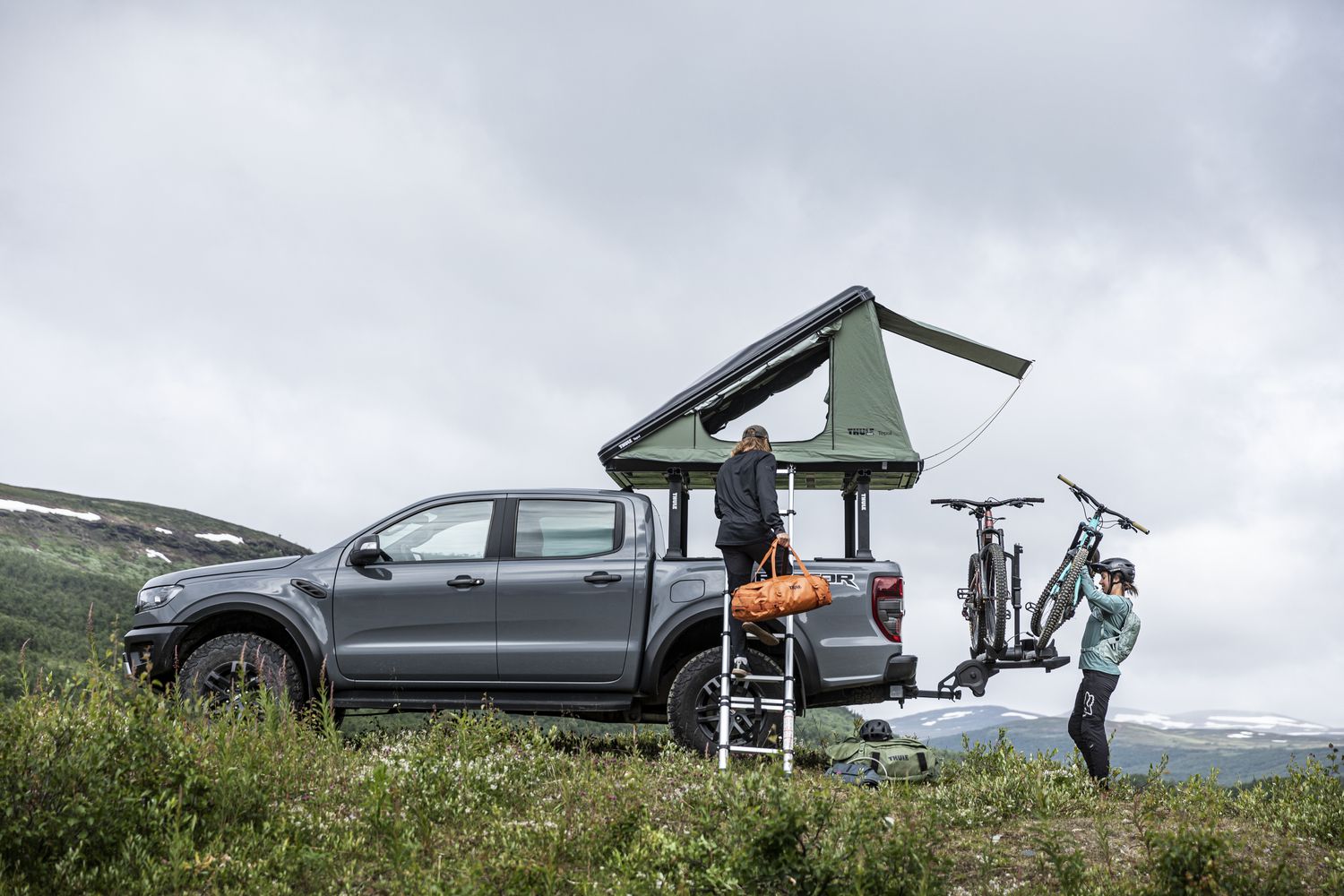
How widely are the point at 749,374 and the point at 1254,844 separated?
5.03 m

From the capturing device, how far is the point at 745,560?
826 centimetres

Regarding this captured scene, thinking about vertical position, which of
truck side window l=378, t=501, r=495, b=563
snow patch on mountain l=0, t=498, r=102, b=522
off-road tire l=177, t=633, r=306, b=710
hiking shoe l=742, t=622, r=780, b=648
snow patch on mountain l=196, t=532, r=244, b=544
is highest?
snow patch on mountain l=0, t=498, r=102, b=522

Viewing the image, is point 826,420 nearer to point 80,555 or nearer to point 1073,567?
point 1073,567

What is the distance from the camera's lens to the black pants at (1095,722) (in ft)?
27.2

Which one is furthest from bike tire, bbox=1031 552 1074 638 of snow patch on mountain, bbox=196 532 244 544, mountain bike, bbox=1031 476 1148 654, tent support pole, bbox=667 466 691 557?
snow patch on mountain, bbox=196 532 244 544

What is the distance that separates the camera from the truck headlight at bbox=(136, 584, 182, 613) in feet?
28.8

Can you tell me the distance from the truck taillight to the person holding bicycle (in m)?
1.55

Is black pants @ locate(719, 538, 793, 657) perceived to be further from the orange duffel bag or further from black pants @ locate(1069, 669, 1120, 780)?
black pants @ locate(1069, 669, 1120, 780)

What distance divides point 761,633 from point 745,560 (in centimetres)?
58

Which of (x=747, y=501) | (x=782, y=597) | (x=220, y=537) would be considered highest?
(x=220, y=537)

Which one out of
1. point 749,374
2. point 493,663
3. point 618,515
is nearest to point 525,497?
point 618,515

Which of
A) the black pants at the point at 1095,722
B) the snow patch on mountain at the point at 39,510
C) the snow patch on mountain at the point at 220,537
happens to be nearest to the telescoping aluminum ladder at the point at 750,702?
the black pants at the point at 1095,722

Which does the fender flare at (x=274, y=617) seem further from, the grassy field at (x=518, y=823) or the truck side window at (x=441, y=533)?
the grassy field at (x=518, y=823)

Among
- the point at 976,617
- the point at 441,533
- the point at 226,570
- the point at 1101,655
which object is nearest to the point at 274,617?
the point at 226,570
